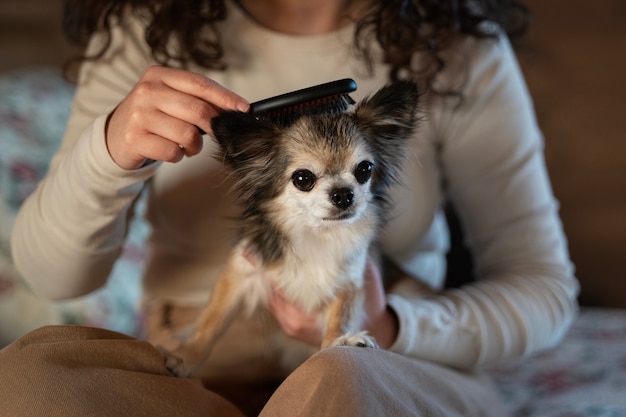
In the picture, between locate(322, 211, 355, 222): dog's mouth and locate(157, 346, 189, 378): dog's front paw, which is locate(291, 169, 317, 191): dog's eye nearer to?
locate(322, 211, 355, 222): dog's mouth

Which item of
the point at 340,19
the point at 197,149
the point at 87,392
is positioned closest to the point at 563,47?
the point at 340,19

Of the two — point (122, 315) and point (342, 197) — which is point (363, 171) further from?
point (122, 315)

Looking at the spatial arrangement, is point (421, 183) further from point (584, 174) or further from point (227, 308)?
point (584, 174)

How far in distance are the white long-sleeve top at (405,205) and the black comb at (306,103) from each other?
20 centimetres

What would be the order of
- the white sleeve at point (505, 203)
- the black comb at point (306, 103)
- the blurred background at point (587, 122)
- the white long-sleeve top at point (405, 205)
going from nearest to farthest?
the black comb at point (306, 103)
the white long-sleeve top at point (405, 205)
the white sleeve at point (505, 203)
the blurred background at point (587, 122)

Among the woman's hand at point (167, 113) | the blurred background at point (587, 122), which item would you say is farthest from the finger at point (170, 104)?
the blurred background at point (587, 122)

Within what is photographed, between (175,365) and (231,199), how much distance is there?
28 cm

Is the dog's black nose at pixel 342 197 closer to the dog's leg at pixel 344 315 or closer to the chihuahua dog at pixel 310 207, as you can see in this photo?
the chihuahua dog at pixel 310 207

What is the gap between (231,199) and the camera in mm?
1121

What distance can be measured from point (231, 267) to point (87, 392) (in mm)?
315

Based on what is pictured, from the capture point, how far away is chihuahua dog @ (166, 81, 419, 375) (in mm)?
891

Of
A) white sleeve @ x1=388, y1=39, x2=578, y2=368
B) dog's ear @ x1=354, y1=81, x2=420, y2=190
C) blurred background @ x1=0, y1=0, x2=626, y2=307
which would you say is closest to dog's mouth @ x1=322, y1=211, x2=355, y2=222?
dog's ear @ x1=354, y1=81, x2=420, y2=190

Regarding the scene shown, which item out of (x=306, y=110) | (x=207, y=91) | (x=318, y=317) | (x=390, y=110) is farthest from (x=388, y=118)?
(x=318, y=317)

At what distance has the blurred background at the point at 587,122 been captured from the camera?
2262mm
